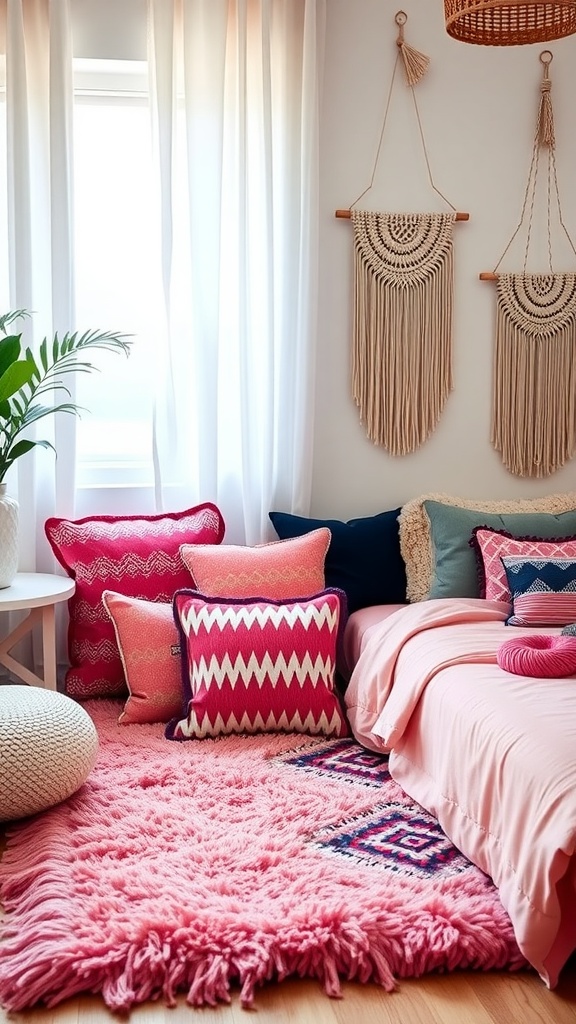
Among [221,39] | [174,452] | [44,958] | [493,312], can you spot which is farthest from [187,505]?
[44,958]

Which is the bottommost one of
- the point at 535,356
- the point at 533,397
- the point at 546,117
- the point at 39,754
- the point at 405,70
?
the point at 39,754

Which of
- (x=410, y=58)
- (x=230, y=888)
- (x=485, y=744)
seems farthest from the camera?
(x=410, y=58)

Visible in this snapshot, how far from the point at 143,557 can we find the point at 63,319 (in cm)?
80

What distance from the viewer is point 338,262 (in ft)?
11.9

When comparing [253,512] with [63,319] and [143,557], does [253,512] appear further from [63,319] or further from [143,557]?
[63,319]

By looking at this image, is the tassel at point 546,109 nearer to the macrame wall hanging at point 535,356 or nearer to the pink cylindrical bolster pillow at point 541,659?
the macrame wall hanging at point 535,356

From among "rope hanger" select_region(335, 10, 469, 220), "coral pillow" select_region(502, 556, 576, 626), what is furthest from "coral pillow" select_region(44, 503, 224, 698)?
"rope hanger" select_region(335, 10, 469, 220)

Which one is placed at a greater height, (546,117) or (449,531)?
(546,117)

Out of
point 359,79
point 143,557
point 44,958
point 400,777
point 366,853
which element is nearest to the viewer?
point 44,958

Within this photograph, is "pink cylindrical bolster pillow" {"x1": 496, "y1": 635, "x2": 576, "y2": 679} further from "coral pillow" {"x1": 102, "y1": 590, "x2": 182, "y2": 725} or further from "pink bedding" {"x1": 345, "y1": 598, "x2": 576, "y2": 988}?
"coral pillow" {"x1": 102, "y1": 590, "x2": 182, "y2": 725}

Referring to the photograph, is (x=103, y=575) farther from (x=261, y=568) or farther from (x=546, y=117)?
(x=546, y=117)

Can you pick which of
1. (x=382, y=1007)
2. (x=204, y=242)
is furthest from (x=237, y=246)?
(x=382, y=1007)

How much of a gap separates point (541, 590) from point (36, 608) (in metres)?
1.50

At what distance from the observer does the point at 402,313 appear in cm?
363
